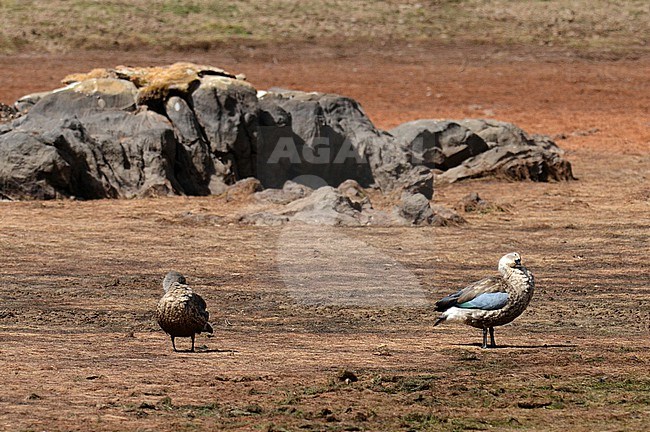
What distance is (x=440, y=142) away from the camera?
972 inches

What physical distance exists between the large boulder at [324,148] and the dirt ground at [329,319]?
1100 millimetres

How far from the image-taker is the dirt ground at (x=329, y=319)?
7.36 m

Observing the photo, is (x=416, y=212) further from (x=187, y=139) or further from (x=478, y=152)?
(x=478, y=152)

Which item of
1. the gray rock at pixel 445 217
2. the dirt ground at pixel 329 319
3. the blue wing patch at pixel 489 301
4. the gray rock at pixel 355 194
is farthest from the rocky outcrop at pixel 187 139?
the blue wing patch at pixel 489 301

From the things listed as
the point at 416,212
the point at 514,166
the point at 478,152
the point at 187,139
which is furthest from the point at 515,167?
the point at 187,139

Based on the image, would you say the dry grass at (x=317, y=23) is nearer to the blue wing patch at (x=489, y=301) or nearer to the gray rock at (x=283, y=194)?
the gray rock at (x=283, y=194)

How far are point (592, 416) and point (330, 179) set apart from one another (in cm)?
1564

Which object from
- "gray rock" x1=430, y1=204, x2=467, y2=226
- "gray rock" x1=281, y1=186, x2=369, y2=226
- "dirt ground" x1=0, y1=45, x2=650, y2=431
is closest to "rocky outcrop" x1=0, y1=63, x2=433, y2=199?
"dirt ground" x1=0, y1=45, x2=650, y2=431

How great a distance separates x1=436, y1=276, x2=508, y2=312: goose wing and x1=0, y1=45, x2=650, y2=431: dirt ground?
34 cm

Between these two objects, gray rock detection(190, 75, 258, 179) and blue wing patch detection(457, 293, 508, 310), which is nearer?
blue wing patch detection(457, 293, 508, 310)

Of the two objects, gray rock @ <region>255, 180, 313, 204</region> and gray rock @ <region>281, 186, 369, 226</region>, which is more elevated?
gray rock @ <region>281, 186, 369, 226</region>

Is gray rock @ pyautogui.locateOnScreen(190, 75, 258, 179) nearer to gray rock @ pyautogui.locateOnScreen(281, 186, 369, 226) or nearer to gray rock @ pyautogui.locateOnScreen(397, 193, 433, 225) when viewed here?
gray rock @ pyautogui.locateOnScreen(281, 186, 369, 226)

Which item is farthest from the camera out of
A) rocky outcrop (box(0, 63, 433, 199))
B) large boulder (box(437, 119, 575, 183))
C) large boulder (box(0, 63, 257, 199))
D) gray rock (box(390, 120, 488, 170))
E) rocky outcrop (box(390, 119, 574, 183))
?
gray rock (box(390, 120, 488, 170))

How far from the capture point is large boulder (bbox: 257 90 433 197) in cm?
2244
